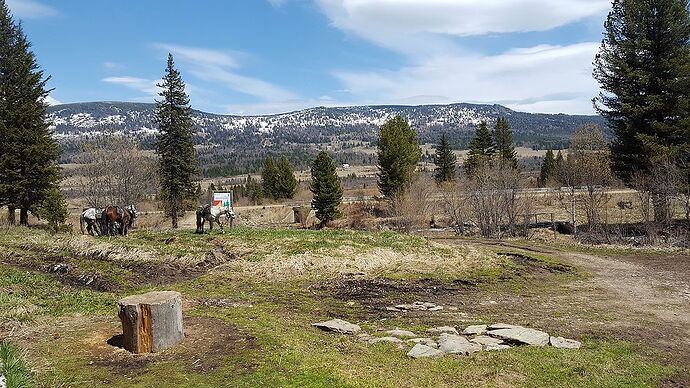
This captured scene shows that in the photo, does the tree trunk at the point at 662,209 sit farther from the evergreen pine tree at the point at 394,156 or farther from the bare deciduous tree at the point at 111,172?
the bare deciduous tree at the point at 111,172

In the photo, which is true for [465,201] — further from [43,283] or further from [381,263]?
[43,283]

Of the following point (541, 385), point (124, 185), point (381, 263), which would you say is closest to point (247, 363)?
point (541, 385)

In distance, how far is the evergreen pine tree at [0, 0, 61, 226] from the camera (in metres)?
36.3

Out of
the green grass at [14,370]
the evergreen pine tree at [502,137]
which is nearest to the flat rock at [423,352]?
the green grass at [14,370]

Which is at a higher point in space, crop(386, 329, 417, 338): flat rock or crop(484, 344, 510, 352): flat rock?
crop(386, 329, 417, 338): flat rock

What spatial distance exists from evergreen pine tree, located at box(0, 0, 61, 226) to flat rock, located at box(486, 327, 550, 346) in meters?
34.8

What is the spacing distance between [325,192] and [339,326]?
47.6 metres

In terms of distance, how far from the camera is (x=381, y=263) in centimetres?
2061

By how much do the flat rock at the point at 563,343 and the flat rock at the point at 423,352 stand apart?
2.63 meters

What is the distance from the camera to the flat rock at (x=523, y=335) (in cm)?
1095

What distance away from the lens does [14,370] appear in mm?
7145

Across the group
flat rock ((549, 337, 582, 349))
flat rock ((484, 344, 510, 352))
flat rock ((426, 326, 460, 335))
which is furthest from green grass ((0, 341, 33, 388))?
flat rock ((549, 337, 582, 349))

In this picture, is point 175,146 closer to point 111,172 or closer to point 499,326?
point 111,172

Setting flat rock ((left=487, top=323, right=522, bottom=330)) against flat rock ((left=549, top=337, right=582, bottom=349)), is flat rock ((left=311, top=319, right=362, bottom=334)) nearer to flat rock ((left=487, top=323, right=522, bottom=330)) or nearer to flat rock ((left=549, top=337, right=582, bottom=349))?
flat rock ((left=487, top=323, right=522, bottom=330))
